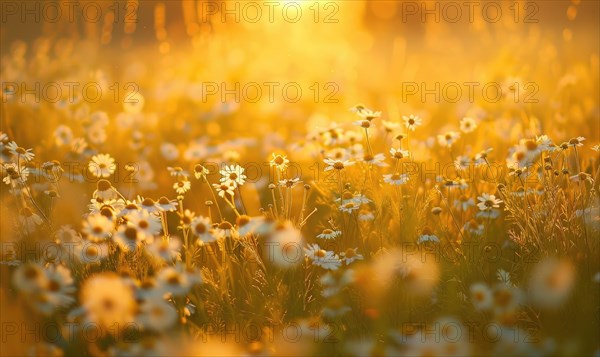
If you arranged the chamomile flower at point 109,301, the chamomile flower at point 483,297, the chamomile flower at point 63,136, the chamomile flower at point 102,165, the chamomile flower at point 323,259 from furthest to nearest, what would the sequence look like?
the chamomile flower at point 63,136 → the chamomile flower at point 102,165 → the chamomile flower at point 323,259 → the chamomile flower at point 483,297 → the chamomile flower at point 109,301

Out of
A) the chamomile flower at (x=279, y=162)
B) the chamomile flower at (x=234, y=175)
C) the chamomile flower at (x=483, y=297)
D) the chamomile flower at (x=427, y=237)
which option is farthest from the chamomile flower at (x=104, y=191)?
the chamomile flower at (x=483, y=297)

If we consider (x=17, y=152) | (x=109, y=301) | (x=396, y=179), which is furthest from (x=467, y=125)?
(x=109, y=301)

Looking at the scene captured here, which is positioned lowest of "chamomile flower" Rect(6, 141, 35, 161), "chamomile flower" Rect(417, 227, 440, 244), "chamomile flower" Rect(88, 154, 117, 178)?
"chamomile flower" Rect(417, 227, 440, 244)

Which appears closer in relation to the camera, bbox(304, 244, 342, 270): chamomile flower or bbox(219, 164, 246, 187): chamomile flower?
bbox(304, 244, 342, 270): chamomile flower

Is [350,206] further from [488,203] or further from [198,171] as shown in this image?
[198,171]

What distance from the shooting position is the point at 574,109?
4.72 m

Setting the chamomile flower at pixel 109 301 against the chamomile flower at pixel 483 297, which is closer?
the chamomile flower at pixel 109 301

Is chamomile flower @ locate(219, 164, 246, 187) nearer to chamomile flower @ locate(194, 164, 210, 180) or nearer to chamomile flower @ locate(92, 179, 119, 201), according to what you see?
chamomile flower @ locate(194, 164, 210, 180)

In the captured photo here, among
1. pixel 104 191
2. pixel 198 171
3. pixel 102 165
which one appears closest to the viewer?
pixel 104 191

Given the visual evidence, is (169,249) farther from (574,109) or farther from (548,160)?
(574,109)

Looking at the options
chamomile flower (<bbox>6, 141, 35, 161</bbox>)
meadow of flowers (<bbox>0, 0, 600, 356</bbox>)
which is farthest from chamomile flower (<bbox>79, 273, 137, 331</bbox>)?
chamomile flower (<bbox>6, 141, 35, 161</bbox>)

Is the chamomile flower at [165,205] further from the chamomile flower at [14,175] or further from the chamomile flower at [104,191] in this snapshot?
the chamomile flower at [14,175]

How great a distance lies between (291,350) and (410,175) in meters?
1.49

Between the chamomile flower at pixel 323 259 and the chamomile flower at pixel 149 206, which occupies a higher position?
the chamomile flower at pixel 149 206
